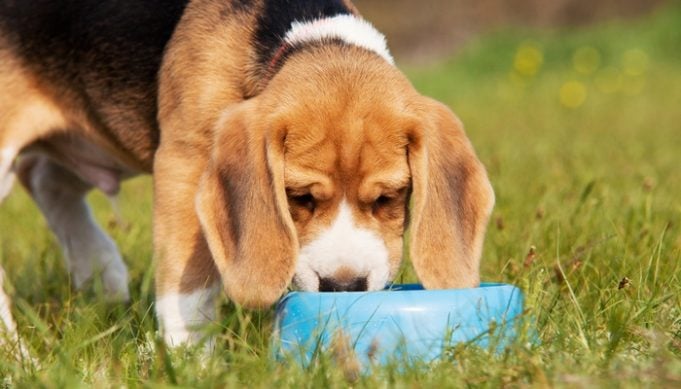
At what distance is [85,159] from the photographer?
4.87 meters

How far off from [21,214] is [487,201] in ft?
14.3

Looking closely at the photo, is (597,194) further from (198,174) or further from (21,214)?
(21,214)

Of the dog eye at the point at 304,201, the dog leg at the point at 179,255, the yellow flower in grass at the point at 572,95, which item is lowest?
the yellow flower in grass at the point at 572,95

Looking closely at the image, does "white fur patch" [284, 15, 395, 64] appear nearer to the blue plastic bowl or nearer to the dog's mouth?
the dog's mouth

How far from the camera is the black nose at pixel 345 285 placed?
317 centimetres

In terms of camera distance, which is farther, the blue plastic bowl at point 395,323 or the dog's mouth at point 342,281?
the dog's mouth at point 342,281

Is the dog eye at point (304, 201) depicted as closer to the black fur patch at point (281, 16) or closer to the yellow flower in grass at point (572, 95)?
the black fur patch at point (281, 16)

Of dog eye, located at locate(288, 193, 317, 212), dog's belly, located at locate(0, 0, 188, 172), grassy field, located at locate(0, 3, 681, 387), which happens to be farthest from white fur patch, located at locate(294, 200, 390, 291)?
dog's belly, located at locate(0, 0, 188, 172)

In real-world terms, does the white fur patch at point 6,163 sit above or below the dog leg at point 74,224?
above

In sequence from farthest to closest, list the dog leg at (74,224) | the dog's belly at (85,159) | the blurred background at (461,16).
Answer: the blurred background at (461,16) < the dog leg at (74,224) < the dog's belly at (85,159)

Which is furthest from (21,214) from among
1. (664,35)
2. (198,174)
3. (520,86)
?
(664,35)

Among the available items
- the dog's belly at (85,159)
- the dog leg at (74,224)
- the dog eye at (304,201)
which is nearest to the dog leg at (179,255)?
the dog eye at (304,201)

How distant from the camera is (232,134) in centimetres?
351

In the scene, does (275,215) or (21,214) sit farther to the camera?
(21,214)
